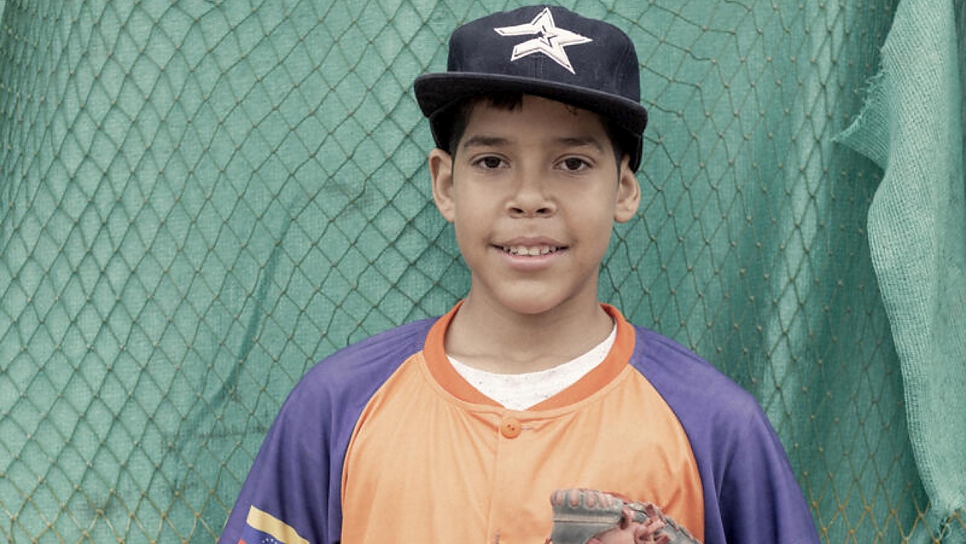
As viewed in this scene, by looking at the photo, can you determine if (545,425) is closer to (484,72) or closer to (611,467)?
(611,467)

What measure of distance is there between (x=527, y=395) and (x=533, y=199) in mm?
289

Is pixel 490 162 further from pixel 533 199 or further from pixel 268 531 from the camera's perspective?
pixel 268 531

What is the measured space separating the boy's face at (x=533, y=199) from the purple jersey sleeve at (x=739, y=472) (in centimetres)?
24

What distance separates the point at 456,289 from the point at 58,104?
0.81m

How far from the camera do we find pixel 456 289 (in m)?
2.41

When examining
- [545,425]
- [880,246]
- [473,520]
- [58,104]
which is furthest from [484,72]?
[58,104]

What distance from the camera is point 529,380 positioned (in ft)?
6.35

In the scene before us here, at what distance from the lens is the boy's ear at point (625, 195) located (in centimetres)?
200

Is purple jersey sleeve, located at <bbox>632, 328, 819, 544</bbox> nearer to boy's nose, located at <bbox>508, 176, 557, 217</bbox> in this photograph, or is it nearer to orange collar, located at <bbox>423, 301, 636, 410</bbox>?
orange collar, located at <bbox>423, 301, 636, 410</bbox>

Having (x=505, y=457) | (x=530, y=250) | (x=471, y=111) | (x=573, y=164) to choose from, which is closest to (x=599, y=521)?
(x=505, y=457)

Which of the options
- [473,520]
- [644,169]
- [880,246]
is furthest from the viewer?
[644,169]

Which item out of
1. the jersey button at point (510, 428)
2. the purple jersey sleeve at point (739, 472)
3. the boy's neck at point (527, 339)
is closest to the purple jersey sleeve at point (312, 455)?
the boy's neck at point (527, 339)

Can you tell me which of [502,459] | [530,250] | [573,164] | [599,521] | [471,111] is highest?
[471,111]

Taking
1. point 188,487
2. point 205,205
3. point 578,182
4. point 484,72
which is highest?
point 205,205
